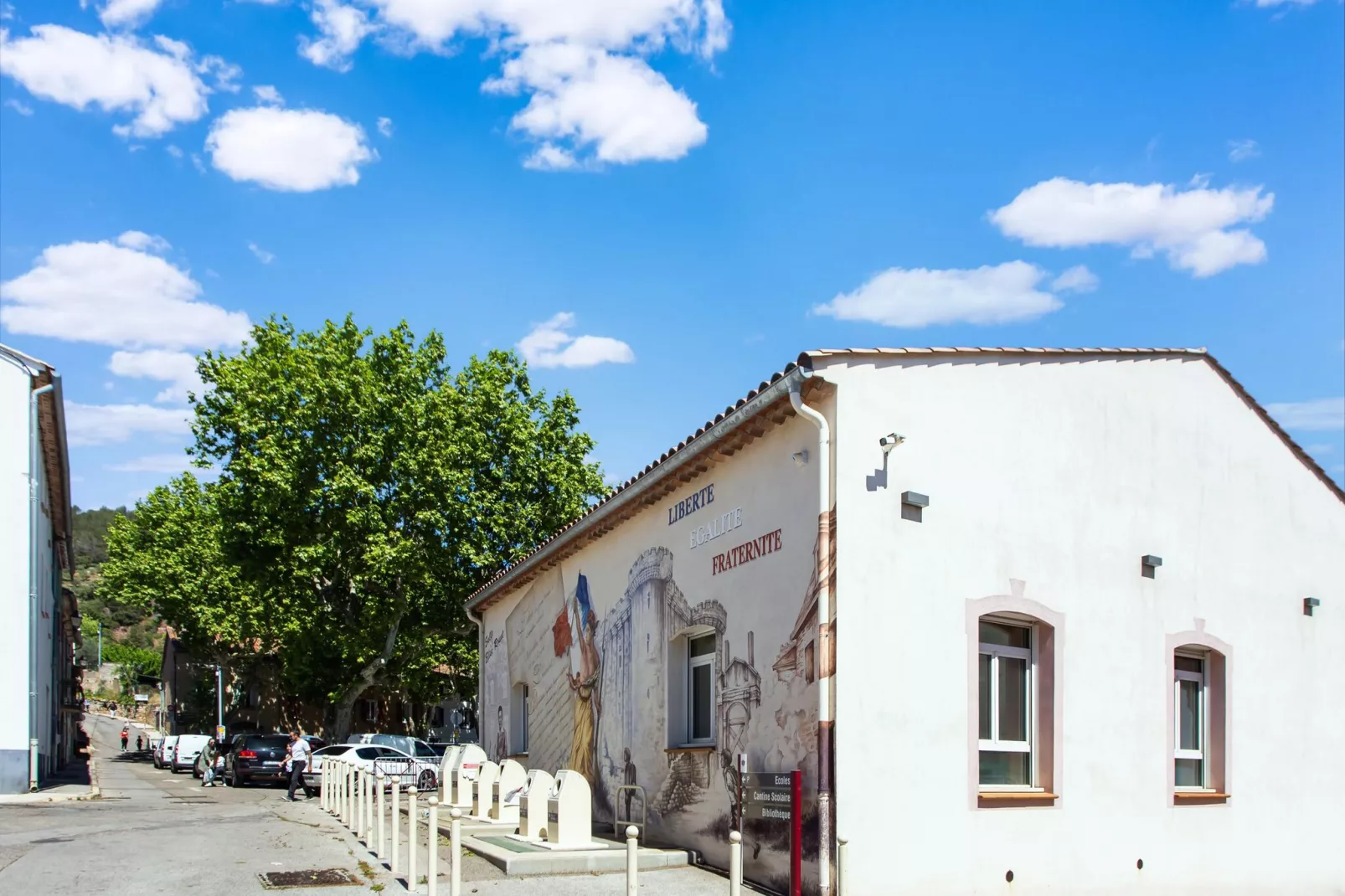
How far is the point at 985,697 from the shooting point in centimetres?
1159

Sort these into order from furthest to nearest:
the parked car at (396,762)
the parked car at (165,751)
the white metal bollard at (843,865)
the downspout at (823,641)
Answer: the parked car at (165,751) → the parked car at (396,762) → the downspout at (823,641) → the white metal bollard at (843,865)

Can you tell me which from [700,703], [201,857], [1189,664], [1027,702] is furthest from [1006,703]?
[201,857]

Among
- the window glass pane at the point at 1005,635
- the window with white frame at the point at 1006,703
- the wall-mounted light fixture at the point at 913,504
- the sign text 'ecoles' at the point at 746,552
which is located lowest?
the window with white frame at the point at 1006,703

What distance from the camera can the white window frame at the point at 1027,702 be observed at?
1149 centimetres

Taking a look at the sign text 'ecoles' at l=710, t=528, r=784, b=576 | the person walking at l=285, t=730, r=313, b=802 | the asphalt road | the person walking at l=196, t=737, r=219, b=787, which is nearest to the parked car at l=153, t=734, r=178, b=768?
the person walking at l=196, t=737, r=219, b=787

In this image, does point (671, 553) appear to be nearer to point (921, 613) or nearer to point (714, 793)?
point (714, 793)

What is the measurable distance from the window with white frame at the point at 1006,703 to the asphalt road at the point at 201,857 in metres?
2.96

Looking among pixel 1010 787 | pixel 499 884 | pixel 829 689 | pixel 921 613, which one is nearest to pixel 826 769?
pixel 829 689

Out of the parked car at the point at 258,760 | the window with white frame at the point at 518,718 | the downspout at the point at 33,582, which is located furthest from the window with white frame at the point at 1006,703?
the parked car at the point at 258,760

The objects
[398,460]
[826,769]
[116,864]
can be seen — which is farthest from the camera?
[398,460]

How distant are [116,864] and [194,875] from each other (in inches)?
58.6

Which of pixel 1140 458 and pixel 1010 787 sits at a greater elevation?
pixel 1140 458

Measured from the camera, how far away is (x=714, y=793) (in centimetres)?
1255

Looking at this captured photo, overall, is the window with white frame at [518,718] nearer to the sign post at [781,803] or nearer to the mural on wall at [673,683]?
the mural on wall at [673,683]
